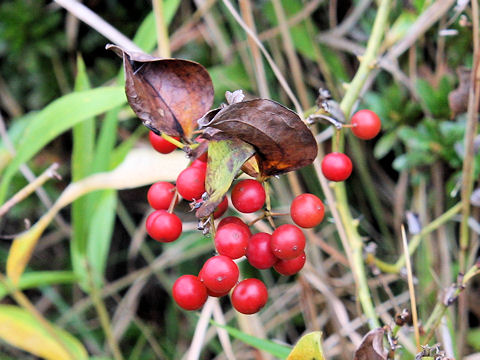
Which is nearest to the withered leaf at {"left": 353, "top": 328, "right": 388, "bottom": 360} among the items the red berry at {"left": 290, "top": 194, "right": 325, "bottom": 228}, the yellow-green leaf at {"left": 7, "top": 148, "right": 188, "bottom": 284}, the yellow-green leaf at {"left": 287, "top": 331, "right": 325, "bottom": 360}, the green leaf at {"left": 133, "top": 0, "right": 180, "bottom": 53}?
the yellow-green leaf at {"left": 287, "top": 331, "right": 325, "bottom": 360}

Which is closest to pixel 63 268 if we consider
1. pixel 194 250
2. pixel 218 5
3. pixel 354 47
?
pixel 194 250

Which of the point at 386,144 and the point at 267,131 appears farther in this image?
the point at 386,144

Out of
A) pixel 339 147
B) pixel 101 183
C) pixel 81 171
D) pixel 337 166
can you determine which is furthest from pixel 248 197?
pixel 81 171

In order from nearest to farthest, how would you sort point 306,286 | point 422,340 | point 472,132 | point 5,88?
point 422,340 → point 472,132 → point 306,286 → point 5,88

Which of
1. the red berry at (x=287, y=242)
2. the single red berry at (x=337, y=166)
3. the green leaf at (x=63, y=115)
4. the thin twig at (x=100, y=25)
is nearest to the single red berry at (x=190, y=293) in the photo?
the red berry at (x=287, y=242)

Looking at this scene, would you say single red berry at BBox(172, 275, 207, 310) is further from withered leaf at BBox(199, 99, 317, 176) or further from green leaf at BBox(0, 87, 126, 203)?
green leaf at BBox(0, 87, 126, 203)

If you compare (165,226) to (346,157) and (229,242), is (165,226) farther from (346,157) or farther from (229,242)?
(346,157)

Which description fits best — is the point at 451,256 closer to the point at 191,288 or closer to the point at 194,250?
the point at 194,250
